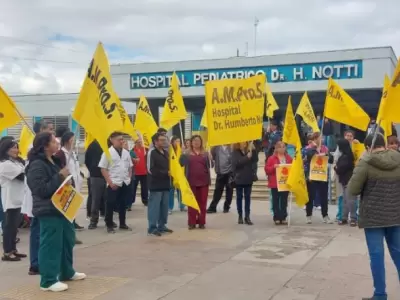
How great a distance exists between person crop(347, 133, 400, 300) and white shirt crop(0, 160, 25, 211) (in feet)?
15.0

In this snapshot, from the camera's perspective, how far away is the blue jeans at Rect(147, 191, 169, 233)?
9.36m

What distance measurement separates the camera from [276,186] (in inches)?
420

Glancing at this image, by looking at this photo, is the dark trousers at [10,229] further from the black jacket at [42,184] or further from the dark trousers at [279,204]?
the dark trousers at [279,204]

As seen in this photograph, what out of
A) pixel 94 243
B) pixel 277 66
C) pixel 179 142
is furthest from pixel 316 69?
pixel 94 243

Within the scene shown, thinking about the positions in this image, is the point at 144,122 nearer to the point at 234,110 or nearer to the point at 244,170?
the point at 244,170

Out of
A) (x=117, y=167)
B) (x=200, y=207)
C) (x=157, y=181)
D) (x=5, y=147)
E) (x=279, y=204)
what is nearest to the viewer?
(x=5, y=147)

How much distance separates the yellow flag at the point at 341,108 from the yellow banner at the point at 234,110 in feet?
5.50

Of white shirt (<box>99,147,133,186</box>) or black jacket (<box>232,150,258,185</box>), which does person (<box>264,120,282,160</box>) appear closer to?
black jacket (<box>232,150,258,185</box>)

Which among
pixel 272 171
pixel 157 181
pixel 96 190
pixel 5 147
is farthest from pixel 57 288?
pixel 272 171

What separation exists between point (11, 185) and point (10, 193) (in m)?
0.15

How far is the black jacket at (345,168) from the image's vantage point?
10.6m

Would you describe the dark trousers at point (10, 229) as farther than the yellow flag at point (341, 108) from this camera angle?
No

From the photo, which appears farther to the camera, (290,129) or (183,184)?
(290,129)

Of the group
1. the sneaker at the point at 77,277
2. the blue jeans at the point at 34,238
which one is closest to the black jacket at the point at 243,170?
the sneaker at the point at 77,277
